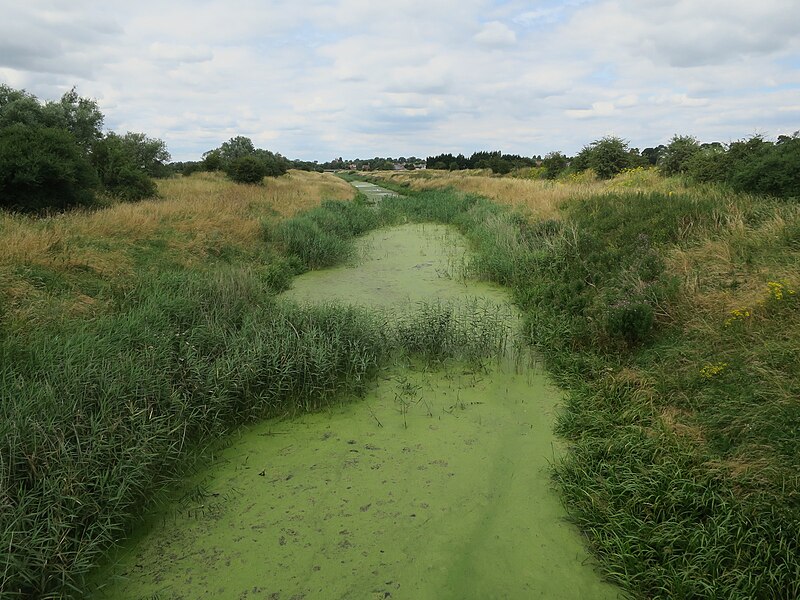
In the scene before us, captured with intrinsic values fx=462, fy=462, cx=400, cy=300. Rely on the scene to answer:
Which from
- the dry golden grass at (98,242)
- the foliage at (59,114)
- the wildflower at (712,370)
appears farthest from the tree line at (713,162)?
the foliage at (59,114)

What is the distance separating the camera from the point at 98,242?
23.7ft

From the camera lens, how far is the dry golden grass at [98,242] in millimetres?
5125

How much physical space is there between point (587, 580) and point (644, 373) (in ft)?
7.97

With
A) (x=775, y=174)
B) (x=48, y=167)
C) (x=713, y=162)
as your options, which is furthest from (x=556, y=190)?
(x=48, y=167)

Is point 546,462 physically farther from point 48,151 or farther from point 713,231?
point 48,151

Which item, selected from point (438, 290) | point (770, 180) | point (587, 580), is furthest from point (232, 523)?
point (770, 180)

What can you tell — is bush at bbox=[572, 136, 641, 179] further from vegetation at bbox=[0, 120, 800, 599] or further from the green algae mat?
the green algae mat

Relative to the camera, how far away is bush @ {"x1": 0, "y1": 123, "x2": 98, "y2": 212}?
9234 mm

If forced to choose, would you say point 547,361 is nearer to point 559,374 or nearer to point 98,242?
point 559,374

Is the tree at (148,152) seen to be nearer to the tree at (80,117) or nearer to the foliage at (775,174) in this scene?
the tree at (80,117)

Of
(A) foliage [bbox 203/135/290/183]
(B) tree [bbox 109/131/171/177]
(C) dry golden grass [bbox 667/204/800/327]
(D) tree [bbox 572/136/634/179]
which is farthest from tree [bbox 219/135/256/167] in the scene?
Result: (C) dry golden grass [bbox 667/204/800/327]

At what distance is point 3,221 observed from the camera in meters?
7.18

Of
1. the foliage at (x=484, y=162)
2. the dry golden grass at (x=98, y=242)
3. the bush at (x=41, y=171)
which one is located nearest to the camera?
the dry golden grass at (x=98, y=242)

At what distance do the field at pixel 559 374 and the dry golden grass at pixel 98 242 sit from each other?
53 mm
